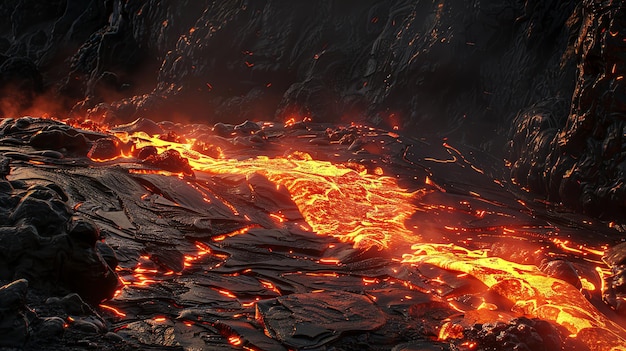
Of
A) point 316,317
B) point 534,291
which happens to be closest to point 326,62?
point 534,291

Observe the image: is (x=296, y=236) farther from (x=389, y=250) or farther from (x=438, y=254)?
(x=438, y=254)

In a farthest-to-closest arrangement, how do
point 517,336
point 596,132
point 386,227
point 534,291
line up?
point 596,132
point 386,227
point 534,291
point 517,336

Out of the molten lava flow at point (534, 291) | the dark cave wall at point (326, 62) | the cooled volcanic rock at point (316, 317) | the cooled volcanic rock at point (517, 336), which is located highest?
the dark cave wall at point (326, 62)

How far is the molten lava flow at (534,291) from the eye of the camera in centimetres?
365

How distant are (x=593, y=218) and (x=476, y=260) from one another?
103 inches

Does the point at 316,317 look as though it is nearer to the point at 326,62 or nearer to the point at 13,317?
the point at 13,317

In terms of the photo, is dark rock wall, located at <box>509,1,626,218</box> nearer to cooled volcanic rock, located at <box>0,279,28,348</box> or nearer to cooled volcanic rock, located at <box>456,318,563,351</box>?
cooled volcanic rock, located at <box>456,318,563,351</box>

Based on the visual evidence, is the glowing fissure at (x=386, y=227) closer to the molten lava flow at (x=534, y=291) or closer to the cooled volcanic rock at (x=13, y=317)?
the molten lava flow at (x=534, y=291)

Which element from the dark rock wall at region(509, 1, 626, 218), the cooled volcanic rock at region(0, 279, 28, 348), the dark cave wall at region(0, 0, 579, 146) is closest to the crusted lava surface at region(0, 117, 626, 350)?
the cooled volcanic rock at region(0, 279, 28, 348)

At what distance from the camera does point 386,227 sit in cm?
562

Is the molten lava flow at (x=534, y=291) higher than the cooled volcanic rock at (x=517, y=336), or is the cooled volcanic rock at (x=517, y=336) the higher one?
the cooled volcanic rock at (x=517, y=336)

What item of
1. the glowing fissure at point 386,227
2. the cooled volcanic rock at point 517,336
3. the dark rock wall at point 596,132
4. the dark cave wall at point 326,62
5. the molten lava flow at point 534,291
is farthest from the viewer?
the dark cave wall at point 326,62

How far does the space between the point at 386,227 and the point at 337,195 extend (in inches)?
40.3

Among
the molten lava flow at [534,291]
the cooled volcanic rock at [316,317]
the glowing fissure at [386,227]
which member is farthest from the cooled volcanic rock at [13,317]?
the molten lava flow at [534,291]
